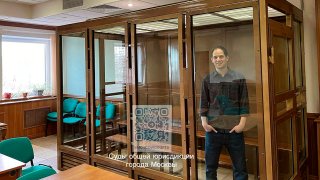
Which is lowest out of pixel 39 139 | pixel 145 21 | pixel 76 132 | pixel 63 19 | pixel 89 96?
pixel 39 139

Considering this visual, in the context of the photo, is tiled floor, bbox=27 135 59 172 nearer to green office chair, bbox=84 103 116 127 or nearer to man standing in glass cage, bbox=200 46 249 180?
green office chair, bbox=84 103 116 127

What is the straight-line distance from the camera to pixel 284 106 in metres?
2.60

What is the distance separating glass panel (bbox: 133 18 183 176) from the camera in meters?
3.07

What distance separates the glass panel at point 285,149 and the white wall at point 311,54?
78 centimetres

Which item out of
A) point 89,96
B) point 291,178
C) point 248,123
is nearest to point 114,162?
point 89,96

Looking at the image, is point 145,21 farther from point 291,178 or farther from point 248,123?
point 291,178

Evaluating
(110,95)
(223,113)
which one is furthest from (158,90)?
(223,113)

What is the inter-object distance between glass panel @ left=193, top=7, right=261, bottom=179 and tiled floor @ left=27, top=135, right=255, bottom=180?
0.4 inches

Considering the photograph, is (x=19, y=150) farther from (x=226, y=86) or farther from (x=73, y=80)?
(x=226, y=86)

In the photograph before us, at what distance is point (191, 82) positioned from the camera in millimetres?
2674

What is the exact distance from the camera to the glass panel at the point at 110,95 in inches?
136

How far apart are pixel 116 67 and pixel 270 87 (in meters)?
2.03

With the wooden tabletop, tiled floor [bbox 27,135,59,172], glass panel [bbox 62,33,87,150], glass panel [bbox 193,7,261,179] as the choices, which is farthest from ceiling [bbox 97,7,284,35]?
tiled floor [bbox 27,135,59,172]

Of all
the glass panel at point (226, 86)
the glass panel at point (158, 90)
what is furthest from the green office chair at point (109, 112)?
the glass panel at point (226, 86)
